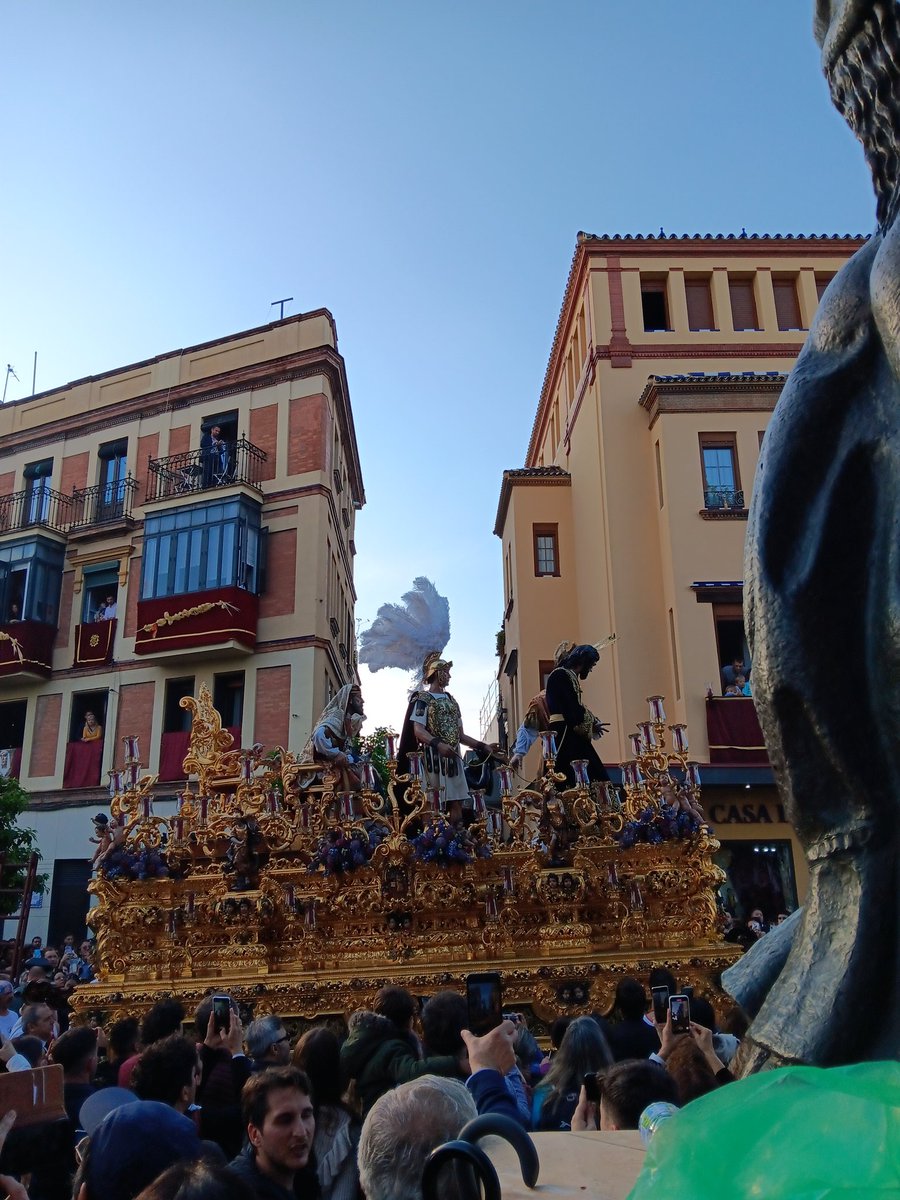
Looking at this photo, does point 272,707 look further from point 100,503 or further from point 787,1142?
point 787,1142

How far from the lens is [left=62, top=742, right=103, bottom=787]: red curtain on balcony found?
82.5 feet

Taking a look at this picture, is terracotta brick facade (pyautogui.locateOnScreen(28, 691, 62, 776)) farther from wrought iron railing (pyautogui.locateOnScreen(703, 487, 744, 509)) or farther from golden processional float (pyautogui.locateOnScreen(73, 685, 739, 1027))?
golden processional float (pyautogui.locateOnScreen(73, 685, 739, 1027))

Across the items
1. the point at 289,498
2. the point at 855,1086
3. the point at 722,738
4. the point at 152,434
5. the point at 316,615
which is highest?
the point at 152,434

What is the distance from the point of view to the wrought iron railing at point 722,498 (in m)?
21.1

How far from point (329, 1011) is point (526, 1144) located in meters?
7.50

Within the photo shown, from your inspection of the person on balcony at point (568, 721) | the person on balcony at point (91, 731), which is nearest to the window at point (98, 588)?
the person on balcony at point (91, 731)

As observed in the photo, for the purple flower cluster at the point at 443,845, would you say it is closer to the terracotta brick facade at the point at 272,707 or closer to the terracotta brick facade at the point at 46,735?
the terracotta brick facade at the point at 272,707

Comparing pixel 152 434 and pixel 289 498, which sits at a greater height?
pixel 152 434

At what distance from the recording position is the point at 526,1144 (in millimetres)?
1520

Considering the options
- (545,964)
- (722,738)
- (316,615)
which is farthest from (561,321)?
(545,964)

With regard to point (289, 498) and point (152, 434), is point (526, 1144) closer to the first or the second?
point (289, 498)

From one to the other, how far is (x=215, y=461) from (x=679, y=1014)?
24.7 metres

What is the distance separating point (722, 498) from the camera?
21172mm

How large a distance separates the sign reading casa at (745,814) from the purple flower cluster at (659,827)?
37.1 feet
